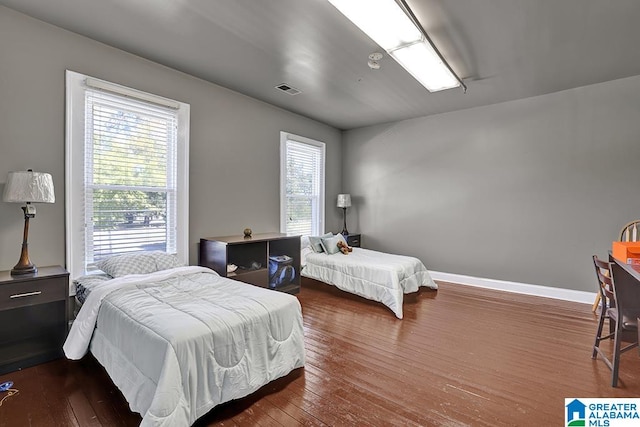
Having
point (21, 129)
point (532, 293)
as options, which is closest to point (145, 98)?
point (21, 129)

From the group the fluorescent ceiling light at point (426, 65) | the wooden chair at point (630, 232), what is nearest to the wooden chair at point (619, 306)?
the wooden chair at point (630, 232)

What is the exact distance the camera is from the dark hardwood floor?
1.81 metres

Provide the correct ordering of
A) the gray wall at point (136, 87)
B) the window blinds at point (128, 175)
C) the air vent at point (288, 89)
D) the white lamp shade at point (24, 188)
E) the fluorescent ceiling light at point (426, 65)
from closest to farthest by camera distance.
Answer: the white lamp shade at point (24, 188) → the gray wall at point (136, 87) → the fluorescent ceiling light at point (426, 65) → the window blinds at point (128, 175) → the air vent at point (288, 89)

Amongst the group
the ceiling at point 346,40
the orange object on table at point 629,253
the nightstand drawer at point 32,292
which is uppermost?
the ceiling at point 346,40

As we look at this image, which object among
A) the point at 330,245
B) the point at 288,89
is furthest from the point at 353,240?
the point at 288,89

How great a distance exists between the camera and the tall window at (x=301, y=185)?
488 centimetres

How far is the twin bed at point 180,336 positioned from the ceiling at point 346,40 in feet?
7.01

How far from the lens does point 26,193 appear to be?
224 centimetres

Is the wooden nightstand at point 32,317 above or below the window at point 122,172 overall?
below

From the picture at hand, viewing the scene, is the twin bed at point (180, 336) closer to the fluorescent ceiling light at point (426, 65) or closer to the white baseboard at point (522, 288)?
the fluorescent ceiling light at point (426, 65)

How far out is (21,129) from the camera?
250 centimetres

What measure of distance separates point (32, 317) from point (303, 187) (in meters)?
3.80

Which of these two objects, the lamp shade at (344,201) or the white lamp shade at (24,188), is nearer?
the white lamp shade at (24,188)

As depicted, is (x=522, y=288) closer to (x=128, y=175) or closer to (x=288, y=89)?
(x=288, y=89)
